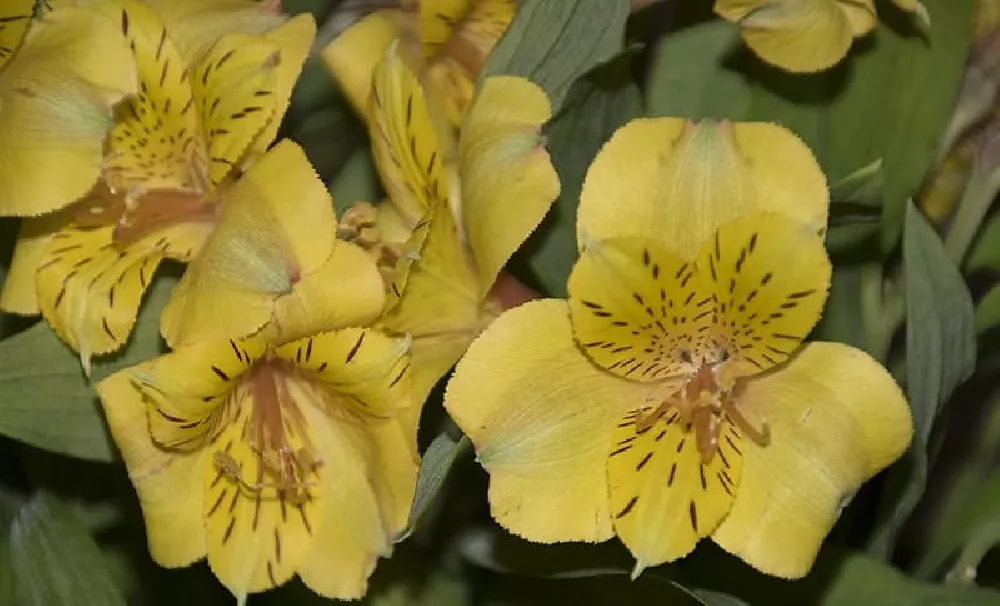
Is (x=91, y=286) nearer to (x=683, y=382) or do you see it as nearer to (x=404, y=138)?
(x=404, y=138)

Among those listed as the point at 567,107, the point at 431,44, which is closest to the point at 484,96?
the point at 567,107

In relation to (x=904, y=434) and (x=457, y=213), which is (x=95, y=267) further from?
(x=904, y=434)

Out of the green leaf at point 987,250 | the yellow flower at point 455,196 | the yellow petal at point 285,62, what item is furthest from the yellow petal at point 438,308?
the green leaf at point 987,250

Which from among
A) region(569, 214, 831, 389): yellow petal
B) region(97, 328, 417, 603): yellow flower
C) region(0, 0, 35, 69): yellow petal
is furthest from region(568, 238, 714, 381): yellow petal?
region(0, 0, 35, 69): yellow petal

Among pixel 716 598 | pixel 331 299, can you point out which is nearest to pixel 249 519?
pixel 331 299

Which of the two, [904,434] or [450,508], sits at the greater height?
[904,434]

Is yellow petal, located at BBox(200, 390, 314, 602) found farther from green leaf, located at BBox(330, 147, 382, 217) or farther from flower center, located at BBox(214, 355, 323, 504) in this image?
green leaf, located at BBox(330, 147, 382, 217)
